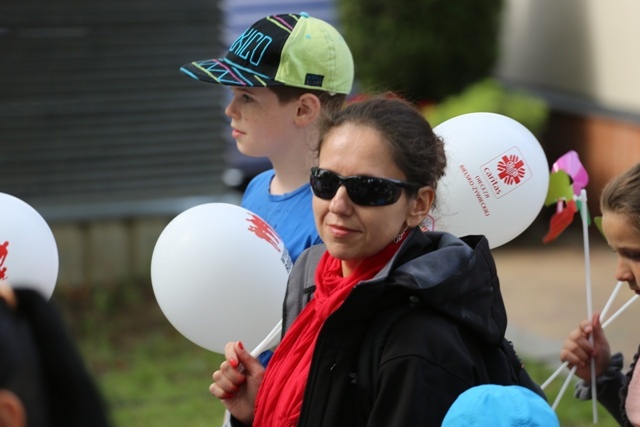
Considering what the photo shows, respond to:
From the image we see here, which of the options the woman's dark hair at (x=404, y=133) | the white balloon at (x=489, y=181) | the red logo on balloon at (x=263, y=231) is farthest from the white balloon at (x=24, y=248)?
the white balloon at (x=489, y=181)

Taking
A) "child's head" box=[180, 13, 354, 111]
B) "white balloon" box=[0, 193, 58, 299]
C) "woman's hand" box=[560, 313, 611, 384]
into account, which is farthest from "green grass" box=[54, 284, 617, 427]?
"woman's hand" box=[560, 313, 611, 384]

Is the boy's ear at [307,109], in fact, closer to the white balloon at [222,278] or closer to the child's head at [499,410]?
the white balloon at [222,278]

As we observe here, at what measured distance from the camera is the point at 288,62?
3.20m

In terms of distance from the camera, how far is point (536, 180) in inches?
120

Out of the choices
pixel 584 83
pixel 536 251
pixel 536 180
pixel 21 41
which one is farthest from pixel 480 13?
pixel 536 180

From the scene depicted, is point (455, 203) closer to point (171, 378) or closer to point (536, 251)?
point (171, 378)

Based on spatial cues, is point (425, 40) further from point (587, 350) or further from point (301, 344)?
point (301, 344)

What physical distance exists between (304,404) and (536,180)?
1073mm

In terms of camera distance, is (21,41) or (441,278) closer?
(441,278)

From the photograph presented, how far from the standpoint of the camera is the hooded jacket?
217 centimetres

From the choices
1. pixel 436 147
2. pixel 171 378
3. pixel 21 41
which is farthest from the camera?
pixel 21 41

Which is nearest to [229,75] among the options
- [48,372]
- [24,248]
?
[24,248]

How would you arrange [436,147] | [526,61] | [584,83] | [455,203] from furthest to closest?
[526,61] → [584,83] → [455,203] → [436,147]

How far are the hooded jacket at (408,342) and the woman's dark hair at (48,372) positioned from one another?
822 mm
